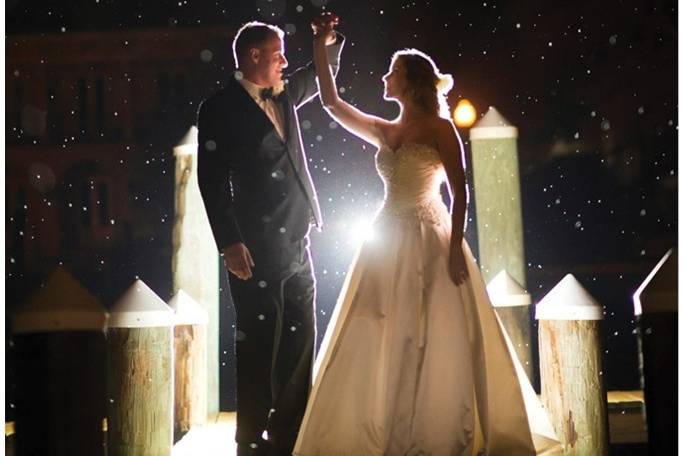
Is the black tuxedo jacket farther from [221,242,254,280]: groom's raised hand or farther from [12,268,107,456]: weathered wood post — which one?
[12,268,107,456]: weathered wood post

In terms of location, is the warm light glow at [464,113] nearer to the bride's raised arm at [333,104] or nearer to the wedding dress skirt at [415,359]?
the bride's raised arm at [333,104]

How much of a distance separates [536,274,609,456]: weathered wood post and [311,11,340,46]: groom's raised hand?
146 cm

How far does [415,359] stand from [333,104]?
1.15 metres

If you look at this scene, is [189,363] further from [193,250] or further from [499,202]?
[499,202]

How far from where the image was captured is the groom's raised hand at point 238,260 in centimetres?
324

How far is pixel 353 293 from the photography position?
3219 millimetres

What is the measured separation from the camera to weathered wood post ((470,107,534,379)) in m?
3.74

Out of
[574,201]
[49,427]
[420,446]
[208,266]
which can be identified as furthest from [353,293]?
[574,201]

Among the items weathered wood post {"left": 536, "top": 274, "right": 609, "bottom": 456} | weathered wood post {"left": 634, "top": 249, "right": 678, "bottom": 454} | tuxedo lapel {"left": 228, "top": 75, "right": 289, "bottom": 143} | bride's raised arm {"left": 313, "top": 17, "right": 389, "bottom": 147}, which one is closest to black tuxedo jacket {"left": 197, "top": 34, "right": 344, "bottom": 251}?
tuxedo lapel {"left": 228, "top": 75, "right": 289, "bottom": 143}

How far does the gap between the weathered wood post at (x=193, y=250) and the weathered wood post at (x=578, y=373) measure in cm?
161

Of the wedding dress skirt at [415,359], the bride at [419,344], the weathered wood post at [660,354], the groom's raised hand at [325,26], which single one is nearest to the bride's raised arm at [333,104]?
the groom's raised hand at [325,26]

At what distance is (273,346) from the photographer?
3.26 metres

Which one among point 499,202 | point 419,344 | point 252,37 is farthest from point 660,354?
point 252,37

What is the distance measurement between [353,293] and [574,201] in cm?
205
